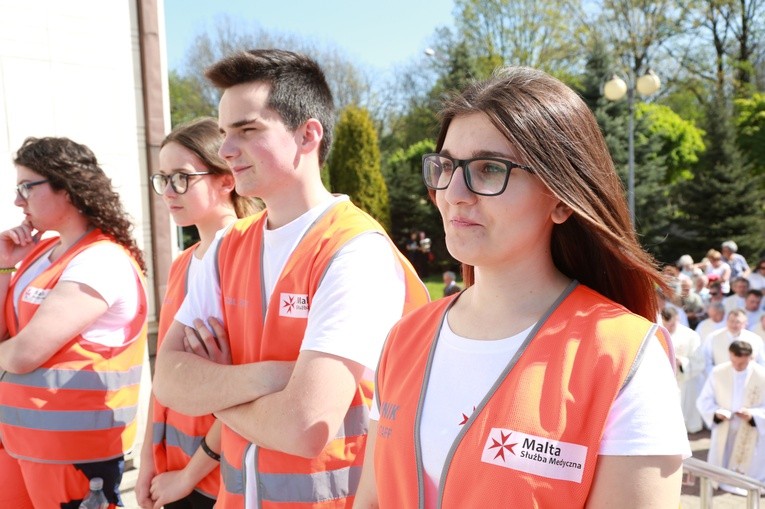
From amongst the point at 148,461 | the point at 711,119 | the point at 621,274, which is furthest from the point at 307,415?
the point at 711,119

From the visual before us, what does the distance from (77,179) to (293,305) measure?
1707 millimetres

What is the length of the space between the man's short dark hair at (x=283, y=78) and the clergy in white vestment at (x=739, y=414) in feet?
23.3

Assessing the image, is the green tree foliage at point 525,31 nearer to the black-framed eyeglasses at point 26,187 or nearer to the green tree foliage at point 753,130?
the green tree foliage at point 753,130

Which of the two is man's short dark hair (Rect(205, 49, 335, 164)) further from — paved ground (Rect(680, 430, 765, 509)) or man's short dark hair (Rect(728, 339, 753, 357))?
man's short dark hair (Rect(728, 339, 753, 357))

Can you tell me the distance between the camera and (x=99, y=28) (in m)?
5.70

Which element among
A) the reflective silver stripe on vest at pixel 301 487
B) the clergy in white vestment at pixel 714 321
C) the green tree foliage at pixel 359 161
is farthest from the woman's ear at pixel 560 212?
the green tree foliage at pixel 359 161

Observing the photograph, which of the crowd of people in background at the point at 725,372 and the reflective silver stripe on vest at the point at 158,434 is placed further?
the crowd of people in background at the point at 725,372

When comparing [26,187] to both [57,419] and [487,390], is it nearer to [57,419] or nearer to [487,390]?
[57,419]

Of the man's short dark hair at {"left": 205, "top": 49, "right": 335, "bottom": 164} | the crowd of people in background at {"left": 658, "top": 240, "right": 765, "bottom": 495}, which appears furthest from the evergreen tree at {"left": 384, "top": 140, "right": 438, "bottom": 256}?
the man's short dark hair at {"left": 205, "top": 49, "right": 335, "bottom": 164}

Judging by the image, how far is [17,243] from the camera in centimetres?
344

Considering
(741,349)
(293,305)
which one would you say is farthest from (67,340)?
(741,349)

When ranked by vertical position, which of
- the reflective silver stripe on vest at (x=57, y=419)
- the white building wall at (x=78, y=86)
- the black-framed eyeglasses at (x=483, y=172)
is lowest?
the reflective silver stripe on vest at (x=57, y=419)

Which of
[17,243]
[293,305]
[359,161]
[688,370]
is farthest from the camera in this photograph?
[359,161]

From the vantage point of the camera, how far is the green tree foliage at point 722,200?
24.7 m
